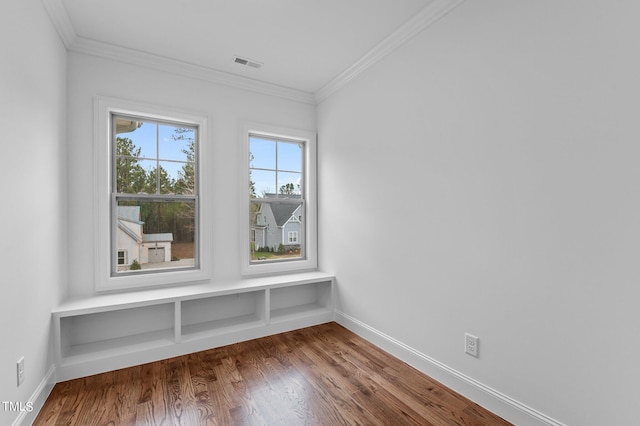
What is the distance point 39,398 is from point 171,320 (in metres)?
1.11

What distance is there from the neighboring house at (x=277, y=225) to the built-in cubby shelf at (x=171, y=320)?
0.44 meters

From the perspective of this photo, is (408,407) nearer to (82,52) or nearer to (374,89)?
(374,89)

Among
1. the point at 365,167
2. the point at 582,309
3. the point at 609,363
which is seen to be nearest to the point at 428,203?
the point at 365,167

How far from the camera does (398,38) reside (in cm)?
258

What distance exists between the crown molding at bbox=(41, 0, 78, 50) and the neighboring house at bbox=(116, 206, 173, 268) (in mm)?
1435

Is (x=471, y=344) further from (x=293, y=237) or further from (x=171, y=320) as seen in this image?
(x=171, y=320)

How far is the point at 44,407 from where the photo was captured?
6.54 ft

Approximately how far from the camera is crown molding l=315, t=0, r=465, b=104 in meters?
2.21

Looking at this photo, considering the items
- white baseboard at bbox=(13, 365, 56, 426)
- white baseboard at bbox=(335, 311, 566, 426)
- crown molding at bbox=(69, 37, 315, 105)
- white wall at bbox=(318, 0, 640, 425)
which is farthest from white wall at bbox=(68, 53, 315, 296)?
white baseboard at bbox=(335, 311, 566, 426)

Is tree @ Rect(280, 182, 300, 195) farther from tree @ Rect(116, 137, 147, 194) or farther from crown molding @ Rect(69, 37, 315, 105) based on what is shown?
tree @ Rect(116, 137, 147, 194)

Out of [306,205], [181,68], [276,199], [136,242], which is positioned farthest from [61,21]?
[306,205]

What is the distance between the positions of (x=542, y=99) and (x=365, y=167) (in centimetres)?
157

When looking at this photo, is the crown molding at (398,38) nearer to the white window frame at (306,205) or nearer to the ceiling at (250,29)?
the ceiling at (250,29)

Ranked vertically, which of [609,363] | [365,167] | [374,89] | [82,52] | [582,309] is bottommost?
[609,363]
